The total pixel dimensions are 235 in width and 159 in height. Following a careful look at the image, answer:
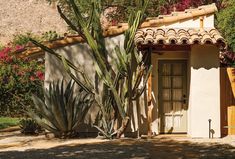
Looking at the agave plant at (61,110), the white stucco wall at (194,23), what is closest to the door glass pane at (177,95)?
the white stucco wall at (194,23)

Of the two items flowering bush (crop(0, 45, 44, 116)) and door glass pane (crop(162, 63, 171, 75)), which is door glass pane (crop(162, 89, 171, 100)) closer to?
door glass pane (crop(162, 63, 171, 75))

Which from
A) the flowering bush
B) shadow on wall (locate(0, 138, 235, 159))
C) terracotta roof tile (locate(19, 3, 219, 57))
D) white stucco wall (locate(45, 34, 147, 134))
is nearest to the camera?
shadow on wall (locate(0, 138, 235, 159))

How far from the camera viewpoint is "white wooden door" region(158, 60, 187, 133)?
48.4 feet

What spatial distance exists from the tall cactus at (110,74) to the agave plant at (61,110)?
42 cm

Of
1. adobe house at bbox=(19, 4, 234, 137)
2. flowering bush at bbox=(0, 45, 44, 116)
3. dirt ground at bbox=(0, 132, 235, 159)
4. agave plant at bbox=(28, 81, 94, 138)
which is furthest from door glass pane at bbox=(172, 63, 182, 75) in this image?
flowering bush at bbox=(0, 45, 44, 116)

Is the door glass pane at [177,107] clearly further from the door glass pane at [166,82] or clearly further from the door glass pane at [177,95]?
the door glass pane at [166,82]

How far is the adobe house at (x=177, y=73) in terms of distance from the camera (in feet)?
45.7

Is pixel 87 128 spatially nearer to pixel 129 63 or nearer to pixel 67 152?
pixel 129 63

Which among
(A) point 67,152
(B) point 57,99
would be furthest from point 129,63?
(A) point 67,152

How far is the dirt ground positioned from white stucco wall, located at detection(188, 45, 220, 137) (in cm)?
51

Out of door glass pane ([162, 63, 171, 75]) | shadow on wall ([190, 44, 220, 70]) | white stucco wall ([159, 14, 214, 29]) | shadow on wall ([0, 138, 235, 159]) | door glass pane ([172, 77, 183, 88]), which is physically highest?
white stucco wall ([159, 14, 214, 29])

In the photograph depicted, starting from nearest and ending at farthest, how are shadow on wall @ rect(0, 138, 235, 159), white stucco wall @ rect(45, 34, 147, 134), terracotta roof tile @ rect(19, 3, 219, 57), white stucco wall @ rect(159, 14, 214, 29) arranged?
shadow on wall @ rect(0, 138, 235, 159)
terracotta roof tile @ rect(19, 3, 219, 57)
white stucco wall @ rect(45, 34, 147, 134)
white stucco wall @ rect(159, 14, 214, 29)

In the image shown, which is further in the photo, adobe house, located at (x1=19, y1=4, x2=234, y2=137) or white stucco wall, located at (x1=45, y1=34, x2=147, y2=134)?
white stucco wall, located at (x1=45, y1=34, x2=147, y2=134)

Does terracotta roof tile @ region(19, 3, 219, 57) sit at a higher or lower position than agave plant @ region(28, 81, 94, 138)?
higher
